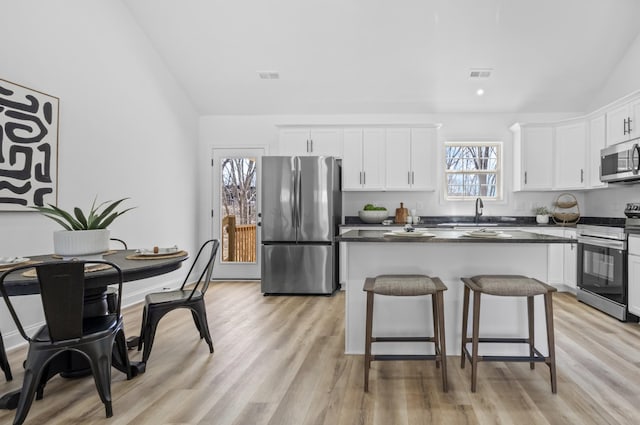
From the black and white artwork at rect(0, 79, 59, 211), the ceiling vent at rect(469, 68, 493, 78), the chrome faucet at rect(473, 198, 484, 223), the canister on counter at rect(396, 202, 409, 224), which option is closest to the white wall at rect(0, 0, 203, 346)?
the black and white artwork at rect(0, 79, 59, 211)

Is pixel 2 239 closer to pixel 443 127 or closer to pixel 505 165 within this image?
pixel 443 127

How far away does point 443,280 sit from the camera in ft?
9.02

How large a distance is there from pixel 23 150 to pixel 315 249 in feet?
10.1

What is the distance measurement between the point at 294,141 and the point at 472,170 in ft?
8.78

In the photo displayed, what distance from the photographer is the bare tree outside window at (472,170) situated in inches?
223

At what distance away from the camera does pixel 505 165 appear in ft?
18.3

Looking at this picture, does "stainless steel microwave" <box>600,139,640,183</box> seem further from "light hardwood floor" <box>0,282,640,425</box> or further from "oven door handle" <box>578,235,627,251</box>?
"light hardwood floor" <box>0,282,640,425</box>

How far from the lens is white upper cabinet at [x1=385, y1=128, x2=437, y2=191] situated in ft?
17.5

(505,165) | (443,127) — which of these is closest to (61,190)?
(443,127)

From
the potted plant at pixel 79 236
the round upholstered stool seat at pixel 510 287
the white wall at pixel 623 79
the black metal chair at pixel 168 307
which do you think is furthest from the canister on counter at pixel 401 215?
the potted plant at pixel 79 236

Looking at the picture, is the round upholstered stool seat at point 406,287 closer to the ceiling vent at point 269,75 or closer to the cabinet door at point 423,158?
the cabinet door at point 423,158

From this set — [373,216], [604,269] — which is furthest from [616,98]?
[373,216]

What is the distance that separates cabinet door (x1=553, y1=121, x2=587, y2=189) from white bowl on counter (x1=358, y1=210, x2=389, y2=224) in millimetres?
2342

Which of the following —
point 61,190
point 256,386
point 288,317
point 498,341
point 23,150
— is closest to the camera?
point 256,386
